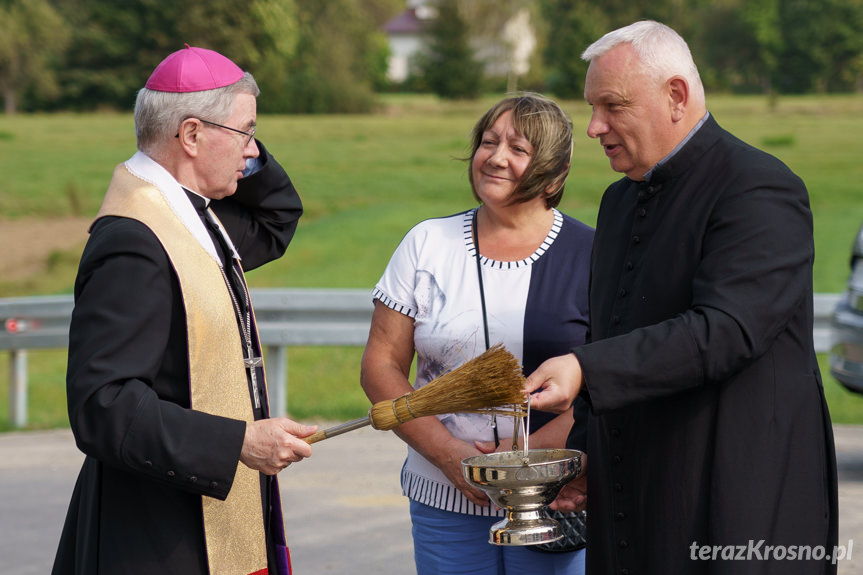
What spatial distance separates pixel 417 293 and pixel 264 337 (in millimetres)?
5031

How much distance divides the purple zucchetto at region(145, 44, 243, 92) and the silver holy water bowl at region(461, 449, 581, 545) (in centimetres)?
140

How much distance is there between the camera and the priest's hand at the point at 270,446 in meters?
2.95

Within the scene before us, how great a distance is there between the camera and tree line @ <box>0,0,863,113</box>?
51.0m

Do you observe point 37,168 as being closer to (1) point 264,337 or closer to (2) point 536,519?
(1) point 264,337

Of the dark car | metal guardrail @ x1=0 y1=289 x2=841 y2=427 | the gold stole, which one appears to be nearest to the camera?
the gold stole

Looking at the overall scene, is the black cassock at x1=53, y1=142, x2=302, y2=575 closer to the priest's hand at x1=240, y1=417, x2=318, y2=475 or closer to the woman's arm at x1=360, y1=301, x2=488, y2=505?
the priest's hand at x1=240, y1=417, x2=318, y2=475

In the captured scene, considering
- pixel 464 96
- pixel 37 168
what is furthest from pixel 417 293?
pixel 464 96

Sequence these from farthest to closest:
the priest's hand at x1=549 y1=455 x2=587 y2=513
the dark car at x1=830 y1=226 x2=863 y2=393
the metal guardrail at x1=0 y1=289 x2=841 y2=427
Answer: the metal guardrail at x1=0 y1=289 x2=841 y2=427 < the dark car at x1=830 y1=226 x2=863 y2=393 < the priest's hand at x1=549 y1=455 x2=587 y2=513

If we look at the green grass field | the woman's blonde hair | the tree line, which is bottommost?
the green grass field

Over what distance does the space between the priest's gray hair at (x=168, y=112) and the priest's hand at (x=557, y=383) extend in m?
1.26

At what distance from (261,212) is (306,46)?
59729 mm

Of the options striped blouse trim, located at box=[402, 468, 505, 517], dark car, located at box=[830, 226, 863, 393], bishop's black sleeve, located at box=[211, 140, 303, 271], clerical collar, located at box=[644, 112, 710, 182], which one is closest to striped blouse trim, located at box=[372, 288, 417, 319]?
bishop's black sleeve, located at box=[211, 140, 303, 271]

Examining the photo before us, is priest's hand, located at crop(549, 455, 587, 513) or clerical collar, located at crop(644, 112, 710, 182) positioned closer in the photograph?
clerical collar, located at crop(644, 112, 710, 182)

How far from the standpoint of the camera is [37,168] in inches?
1283
